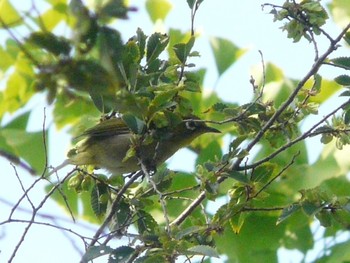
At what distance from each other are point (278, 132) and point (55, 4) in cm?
198

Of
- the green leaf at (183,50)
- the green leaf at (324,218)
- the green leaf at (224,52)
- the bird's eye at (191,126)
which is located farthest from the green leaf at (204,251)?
the green leaf at (224,52)

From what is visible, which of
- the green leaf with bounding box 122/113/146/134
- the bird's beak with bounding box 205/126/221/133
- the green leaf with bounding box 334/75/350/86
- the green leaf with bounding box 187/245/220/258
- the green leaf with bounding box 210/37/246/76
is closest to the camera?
the green leaf with bounding box 187/245/220/258

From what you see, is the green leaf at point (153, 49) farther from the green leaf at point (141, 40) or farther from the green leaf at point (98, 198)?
the green leaf at point (98, 198)

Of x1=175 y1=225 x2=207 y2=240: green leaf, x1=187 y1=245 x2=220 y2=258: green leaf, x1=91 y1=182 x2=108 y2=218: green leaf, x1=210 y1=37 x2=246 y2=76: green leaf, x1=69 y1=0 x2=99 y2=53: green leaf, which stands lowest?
x1=69 y1=0 x2=99 y2=53: green leaf

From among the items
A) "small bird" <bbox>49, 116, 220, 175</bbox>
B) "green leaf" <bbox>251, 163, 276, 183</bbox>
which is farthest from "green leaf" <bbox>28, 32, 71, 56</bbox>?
"small bird" <bbox>49, 116, 220, 175</bbox>

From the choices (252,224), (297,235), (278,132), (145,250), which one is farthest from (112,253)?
(297,235)

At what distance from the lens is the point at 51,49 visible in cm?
160

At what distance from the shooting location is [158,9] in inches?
232

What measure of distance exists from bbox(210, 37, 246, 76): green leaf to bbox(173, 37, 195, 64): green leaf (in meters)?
2.63

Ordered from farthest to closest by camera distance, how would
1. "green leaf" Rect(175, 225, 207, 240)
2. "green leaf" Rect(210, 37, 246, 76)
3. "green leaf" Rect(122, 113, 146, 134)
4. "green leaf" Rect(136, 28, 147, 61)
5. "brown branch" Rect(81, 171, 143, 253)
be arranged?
"green leaf" Rect(210, 37, 246, 76)
"green leaf" Rect(136, 28, 147, 61)
"green leaf" Rect(122, 113, 146, 134)
"brown branch" Rect(81, 171, 143, 253)
"green leaf" Rect(175, 225, 207, 240)

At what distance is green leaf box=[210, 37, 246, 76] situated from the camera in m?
6.14

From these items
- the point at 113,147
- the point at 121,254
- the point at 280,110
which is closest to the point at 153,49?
the point at 280,110

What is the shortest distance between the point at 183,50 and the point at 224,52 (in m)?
2.80

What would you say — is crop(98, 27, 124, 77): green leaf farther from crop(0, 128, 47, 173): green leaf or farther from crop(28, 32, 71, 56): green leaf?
crop(0, 128, 47, 173): green leaf
